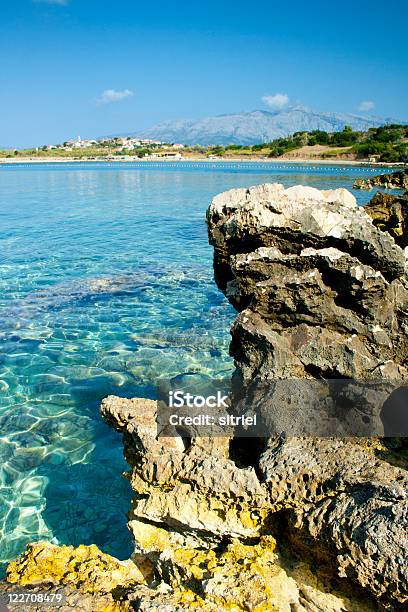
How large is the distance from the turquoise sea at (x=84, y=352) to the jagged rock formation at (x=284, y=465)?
1721 mm

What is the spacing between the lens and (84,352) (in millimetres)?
9086

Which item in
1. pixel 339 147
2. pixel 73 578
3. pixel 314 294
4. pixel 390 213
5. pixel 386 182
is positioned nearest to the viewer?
pixel 73 578

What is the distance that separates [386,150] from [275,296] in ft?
287

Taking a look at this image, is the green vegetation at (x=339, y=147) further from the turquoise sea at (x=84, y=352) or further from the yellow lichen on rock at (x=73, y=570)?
the yellow lichen on rock at (x=73, y=570)

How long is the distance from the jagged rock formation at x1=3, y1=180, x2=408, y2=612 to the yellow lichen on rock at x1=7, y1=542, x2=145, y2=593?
3 centimetres

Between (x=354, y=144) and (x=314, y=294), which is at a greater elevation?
(x=354, y=144)

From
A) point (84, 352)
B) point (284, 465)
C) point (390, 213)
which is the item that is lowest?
point (84, 352)

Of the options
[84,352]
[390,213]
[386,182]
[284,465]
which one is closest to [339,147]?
[386,182]

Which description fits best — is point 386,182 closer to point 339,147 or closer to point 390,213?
point 390,213

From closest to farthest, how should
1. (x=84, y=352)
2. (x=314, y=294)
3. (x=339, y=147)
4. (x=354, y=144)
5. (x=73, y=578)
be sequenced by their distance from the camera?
(x=73, y=578), (x=314, y=294), (x=84, y=352), (x=354, y=144), (x=339, y=147)

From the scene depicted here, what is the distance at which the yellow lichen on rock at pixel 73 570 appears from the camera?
3002mm

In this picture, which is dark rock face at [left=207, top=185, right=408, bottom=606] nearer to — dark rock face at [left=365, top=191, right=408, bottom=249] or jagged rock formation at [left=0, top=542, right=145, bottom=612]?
jagged rock formation at [left=0, top=542, right=145, bottom=612]

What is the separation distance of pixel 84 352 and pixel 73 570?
20.3ft

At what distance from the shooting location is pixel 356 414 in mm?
3760
